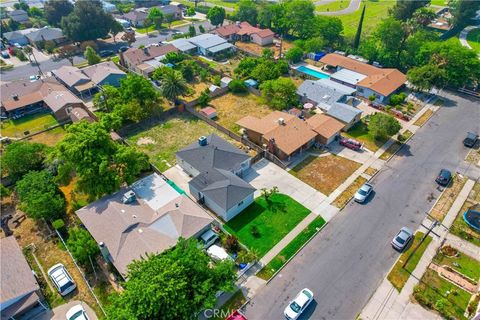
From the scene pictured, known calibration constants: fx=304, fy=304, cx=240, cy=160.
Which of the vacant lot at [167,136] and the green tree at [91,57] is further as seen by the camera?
the green tree at [91,57]

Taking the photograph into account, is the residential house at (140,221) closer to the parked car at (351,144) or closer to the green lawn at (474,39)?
the parked car at (351,144)

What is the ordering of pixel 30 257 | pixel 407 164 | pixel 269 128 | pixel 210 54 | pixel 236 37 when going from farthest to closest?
pixel 236 37 < pixel 210 54 < pixel 269 128 < pixel 407 164 < pixel 30 257

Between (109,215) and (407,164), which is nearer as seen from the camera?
(109,215)

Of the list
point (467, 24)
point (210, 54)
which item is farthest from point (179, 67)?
point (467, 24)

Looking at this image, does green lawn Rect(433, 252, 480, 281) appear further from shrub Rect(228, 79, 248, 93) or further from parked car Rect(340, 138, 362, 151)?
shrub Rect(228, 79, 248, 93)

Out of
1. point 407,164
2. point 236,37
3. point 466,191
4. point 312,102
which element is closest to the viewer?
point 466,191

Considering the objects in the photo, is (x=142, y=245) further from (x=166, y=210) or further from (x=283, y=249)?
(x=283, y=249)

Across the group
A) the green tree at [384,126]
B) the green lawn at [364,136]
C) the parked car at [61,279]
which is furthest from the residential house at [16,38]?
the green tree at [384,126]
